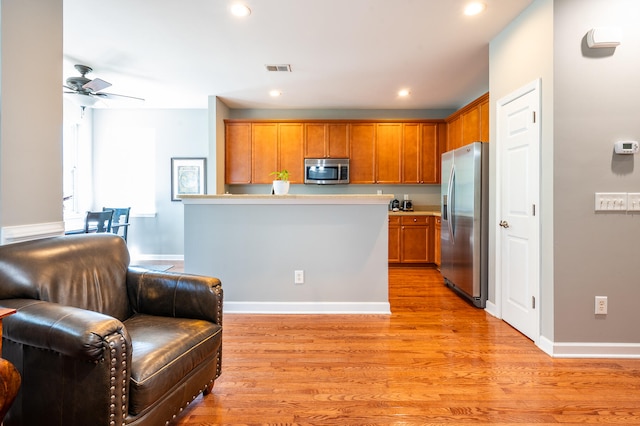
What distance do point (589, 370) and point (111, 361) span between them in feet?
9.21

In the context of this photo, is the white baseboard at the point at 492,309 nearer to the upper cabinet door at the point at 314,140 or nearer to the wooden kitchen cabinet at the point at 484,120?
the wooden kitchen cabinet at the point at 484,120

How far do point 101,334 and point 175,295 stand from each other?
0.69 m

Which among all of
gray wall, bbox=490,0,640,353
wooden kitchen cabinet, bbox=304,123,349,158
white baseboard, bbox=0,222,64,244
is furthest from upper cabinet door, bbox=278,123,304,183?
gray wall, bbox=490,0,640,353

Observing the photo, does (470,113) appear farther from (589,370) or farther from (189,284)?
(189,284)

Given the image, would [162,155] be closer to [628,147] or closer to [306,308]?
[306,308]

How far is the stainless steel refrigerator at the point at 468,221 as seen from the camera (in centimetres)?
344

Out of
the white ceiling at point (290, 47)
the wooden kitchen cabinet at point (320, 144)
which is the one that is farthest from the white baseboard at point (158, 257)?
the white ceiling at point (290, 47)

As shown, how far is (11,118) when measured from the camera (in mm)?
1907

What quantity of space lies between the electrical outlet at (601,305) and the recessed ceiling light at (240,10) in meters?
3.56

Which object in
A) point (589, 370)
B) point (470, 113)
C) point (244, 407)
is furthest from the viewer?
point (470, 113)

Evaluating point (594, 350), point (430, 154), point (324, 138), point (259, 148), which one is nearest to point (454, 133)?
point (430, 154)

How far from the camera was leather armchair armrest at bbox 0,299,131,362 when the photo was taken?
1.17 m

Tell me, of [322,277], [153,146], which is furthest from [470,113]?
[153,146]

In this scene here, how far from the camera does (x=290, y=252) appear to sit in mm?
3275
